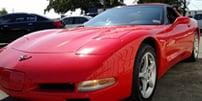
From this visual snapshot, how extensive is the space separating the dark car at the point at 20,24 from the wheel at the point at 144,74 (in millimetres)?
8787

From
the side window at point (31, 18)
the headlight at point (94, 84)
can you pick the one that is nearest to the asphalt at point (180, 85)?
the headlight at point (94, 84)

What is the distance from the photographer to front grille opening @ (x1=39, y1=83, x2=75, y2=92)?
3.56 metres

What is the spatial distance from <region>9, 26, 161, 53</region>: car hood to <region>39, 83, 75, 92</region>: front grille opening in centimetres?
43

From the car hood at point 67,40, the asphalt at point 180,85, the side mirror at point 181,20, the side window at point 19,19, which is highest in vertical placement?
the side mirror at point 181,20

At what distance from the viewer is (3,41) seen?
12625 millimetres

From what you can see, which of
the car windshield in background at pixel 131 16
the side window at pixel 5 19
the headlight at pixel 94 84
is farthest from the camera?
the side window at pixel 5 19

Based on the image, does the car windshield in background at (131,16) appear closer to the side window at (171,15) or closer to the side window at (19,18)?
the side window at (171,15)

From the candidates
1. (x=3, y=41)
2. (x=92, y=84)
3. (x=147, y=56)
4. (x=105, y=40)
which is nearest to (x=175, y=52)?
(x=147, y=56)

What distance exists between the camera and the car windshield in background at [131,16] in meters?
5.39

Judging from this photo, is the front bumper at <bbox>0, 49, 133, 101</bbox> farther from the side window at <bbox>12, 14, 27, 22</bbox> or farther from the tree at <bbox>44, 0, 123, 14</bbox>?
the tree at <bbox>44, 0, 123, 14</bbox>

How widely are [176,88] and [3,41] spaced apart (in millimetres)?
8588

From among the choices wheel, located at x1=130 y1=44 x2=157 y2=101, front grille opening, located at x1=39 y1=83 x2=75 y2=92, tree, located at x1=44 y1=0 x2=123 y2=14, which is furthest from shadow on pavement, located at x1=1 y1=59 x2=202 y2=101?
tree, located at x1=44 y1=0 x2=123 y2=14

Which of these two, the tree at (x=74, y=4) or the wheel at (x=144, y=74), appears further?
the tree at (x=74, y=4)

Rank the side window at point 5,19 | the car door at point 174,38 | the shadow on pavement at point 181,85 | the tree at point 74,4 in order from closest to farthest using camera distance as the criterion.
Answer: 1. the shadow on pavement at point 181,85
2. the car door at point 174,38
3. the side window at point 5,19
4. the tree at point 74,4
